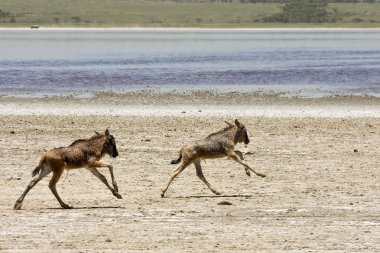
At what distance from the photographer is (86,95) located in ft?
97.7

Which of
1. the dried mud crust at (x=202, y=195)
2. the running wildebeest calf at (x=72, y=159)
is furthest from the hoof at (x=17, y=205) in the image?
the dried mud crust at (x=202, y=195)

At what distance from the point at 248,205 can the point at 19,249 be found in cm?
345

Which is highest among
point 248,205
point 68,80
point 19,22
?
point 248,205

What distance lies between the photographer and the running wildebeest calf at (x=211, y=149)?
1388cm

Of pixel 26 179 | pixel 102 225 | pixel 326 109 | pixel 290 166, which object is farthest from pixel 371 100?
pixel 102 225

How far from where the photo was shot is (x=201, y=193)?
14195mm

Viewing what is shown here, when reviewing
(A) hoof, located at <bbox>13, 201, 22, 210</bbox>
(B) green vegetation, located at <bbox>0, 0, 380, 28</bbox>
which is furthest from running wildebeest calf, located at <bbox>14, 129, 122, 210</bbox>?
(B) green vegetation, located at <bbox>0, 0, 380, 28</bbox>

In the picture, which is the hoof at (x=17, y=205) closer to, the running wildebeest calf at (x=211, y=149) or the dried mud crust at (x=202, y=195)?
the dried mud crust at (x=202, y=195)

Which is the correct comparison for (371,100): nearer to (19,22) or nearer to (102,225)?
(102,225)

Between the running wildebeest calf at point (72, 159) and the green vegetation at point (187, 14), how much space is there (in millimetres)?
104336

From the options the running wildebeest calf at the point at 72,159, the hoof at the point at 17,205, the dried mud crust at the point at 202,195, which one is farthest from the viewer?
the running wildebeest calf at the point at 72,159

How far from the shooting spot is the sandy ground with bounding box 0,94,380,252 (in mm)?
10859

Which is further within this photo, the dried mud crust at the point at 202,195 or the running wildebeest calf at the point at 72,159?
the running wildebeest calf at the point at 72,159

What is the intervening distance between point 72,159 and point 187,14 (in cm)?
11892
